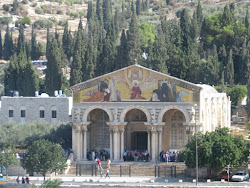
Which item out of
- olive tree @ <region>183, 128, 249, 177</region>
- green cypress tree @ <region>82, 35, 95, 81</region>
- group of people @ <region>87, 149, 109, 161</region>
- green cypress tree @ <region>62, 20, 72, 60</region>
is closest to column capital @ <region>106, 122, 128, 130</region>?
group of people @ <region>87, 149, 109, 161</region>

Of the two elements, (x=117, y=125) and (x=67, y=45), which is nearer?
(x=117, y=125)

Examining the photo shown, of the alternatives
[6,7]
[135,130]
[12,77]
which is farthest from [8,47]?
[135,130]

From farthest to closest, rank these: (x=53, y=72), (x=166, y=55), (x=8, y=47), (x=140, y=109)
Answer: (x=8, y=47)
(x=53, y=72)
(x=166, y=55)
(x=140, y=109)

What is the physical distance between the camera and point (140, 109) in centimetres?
6869

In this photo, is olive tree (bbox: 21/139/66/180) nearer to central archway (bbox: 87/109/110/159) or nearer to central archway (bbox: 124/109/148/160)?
central archway (bbox: 87/109/110/159)

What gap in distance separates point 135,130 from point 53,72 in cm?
2666

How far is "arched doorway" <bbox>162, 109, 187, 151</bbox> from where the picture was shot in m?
70.3

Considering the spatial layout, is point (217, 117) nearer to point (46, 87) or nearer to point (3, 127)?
point (3, 127)

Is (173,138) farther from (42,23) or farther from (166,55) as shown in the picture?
(42,23)

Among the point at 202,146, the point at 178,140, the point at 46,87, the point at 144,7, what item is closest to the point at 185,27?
the point at 46,87

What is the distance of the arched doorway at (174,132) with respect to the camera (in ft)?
231

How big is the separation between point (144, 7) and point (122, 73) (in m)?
112

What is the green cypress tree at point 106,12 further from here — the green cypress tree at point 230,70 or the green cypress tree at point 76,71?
the green cypress tree at point 230,70

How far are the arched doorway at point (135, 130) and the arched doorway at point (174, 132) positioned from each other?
2.28 m
